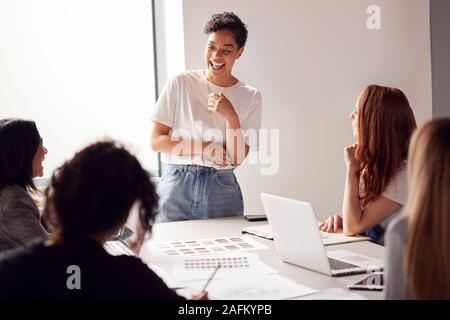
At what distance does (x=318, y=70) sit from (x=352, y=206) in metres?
1.80

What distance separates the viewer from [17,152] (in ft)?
7.35

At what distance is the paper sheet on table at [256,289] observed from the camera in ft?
5.87

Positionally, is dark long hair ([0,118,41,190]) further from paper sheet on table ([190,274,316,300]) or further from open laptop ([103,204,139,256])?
paper sheet on table ([190,274,316,300])

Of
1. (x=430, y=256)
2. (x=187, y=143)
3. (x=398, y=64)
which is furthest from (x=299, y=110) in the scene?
(x=430, y=256)

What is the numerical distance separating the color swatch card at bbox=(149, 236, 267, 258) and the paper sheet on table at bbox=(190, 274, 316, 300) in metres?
0.39

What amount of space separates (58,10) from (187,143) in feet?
4.77

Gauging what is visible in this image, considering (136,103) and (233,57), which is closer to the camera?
(233,57)

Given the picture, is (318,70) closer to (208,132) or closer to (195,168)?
(208,132)

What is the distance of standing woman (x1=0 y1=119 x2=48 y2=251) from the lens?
213 centimetres

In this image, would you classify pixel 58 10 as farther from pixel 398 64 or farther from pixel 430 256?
pixel 430 256

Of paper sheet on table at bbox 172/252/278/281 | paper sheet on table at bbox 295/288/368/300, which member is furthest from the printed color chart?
paper sheet on table at bbox 295/288/368/300

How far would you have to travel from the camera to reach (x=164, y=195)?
3.05 meters
